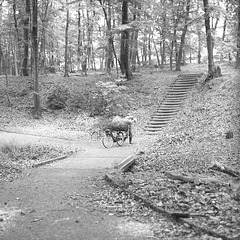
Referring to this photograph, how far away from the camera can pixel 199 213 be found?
4750mm

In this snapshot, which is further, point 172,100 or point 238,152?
point 172,100

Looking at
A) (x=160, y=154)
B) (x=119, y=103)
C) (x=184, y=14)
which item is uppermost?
(x=184, y=14)

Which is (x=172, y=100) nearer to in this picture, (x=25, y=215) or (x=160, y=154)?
(x=160, y=154)

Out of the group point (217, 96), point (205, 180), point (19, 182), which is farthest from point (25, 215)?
point (217, 96)

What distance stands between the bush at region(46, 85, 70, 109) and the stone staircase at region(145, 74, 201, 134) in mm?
7056

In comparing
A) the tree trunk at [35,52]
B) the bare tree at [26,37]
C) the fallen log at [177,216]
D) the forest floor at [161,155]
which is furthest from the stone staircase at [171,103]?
the bare tree at [26,37]

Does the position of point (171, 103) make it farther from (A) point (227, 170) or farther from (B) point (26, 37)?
(A) point (227, 170)

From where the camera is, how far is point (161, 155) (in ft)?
34.8

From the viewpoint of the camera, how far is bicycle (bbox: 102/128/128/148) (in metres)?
14.0

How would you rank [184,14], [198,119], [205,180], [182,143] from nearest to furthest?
[205,180] → [182,143] → [198,119] → [184,14]

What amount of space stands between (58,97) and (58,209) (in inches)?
707

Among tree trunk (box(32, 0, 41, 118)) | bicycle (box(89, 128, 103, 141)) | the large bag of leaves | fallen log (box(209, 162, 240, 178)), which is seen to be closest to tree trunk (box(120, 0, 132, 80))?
tree trunk (box(32, 0, 41, 118))

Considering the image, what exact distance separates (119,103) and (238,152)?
1271 cm

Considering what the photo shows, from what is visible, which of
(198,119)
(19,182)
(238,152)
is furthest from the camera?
(198,119)
